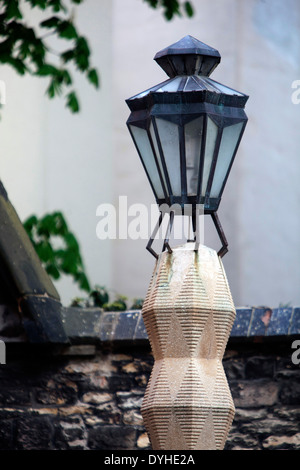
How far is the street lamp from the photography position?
12.0ft

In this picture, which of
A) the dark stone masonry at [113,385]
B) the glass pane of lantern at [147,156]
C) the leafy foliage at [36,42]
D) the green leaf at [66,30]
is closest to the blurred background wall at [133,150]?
the leafy foliage at [36,42]

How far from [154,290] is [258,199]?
21.2 ft

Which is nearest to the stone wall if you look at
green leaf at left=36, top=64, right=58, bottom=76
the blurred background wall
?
green leaf at left=36, top=64, right=58, bottom=76

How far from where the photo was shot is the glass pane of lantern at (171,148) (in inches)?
144

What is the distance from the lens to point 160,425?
351 centimetres

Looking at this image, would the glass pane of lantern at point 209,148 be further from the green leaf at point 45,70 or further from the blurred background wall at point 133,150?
the blurred background wall at point 133,150

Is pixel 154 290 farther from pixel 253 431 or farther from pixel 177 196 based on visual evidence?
pixel 253 431

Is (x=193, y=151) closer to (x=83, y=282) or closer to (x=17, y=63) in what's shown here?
(x=17, y=63)

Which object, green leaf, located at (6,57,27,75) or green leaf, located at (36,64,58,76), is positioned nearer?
green leaf, located at (6,57,27,75)

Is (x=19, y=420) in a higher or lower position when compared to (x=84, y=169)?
lower

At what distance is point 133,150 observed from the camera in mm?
10203

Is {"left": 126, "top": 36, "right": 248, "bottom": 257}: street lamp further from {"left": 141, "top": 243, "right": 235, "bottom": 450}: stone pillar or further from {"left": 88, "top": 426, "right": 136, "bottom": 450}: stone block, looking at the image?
{"left": 88, "top": 426, "right": 136, "bottom": 450}: stone block

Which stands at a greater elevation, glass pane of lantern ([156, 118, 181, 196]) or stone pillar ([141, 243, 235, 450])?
glass pane of lantern ([156, 118, 181, 196])
